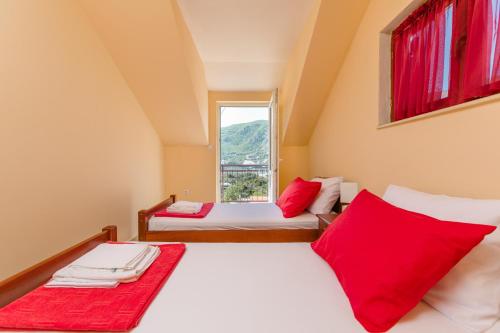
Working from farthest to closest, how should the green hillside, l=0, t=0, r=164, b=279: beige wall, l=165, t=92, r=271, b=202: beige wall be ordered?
1. the green hillside
2. l=165, t=92, r=271, b=202: beige wall
3. l=0, t=0, r=164, b=279: beige wall

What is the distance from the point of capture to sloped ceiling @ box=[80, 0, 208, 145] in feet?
7.63

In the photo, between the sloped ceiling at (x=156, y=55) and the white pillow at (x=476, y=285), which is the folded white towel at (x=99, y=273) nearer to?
the white pillow at (x=476, y=285)

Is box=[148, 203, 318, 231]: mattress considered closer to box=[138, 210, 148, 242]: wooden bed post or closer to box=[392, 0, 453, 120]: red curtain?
box=[138, 210, 148, 242]: wooden bed post

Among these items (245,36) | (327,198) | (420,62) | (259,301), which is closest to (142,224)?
(259,301)

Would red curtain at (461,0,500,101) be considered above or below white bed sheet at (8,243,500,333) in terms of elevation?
above

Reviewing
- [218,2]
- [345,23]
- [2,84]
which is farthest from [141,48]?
[345,23]

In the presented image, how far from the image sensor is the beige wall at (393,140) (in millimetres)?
1181

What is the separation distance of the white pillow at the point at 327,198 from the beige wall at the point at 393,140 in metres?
0.22

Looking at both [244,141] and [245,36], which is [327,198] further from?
[244,141]

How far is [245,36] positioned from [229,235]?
2.35m

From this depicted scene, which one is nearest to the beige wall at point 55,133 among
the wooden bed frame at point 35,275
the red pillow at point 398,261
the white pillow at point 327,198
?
the wooden bed frame at point 35,275

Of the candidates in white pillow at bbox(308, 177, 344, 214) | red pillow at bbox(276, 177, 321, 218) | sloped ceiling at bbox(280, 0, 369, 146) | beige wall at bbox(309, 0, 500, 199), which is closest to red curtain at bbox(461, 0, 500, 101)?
beige wall at bbox(309, 0, 500, 199)

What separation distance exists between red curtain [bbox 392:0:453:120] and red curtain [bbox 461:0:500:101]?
0.59ft

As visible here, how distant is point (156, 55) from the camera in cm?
271
